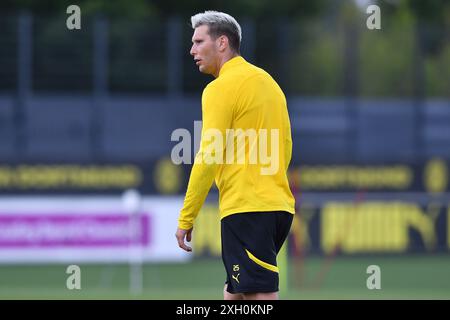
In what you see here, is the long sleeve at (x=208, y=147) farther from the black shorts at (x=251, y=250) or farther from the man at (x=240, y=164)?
the black shorts at (x=251, y=250)

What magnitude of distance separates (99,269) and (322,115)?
7009 millimetres

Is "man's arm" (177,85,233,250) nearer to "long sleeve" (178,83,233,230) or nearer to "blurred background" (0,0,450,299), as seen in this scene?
"long sleeve" (178,83,233,230)

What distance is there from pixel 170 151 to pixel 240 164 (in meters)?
15.2

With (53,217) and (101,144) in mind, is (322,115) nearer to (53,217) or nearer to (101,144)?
(101,144)

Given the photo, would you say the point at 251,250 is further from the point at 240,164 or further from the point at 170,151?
the point at 170,151

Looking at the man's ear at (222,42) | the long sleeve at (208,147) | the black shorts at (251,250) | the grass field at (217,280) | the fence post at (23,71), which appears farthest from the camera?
the fence post at (23,71)

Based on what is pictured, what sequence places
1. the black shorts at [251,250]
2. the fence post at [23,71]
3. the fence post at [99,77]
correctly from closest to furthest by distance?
the black shorts at [251,250] < the fence post at [23,71] < the fence post at [99,77]

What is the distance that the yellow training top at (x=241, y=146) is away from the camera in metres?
7.12

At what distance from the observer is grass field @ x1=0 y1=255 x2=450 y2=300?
14.6 meters

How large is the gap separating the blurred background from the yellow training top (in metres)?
7.10

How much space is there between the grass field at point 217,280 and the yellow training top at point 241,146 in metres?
6.60

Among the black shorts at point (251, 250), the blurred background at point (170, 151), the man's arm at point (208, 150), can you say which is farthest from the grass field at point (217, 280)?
the man's arm at point (208, 150)

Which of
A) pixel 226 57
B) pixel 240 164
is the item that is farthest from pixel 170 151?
pixel 240 164

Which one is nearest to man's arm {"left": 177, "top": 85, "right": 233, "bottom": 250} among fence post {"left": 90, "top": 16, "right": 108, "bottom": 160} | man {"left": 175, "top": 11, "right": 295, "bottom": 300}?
man {"left": 175, "top": 11, "right": 295, "bottom": 300}
